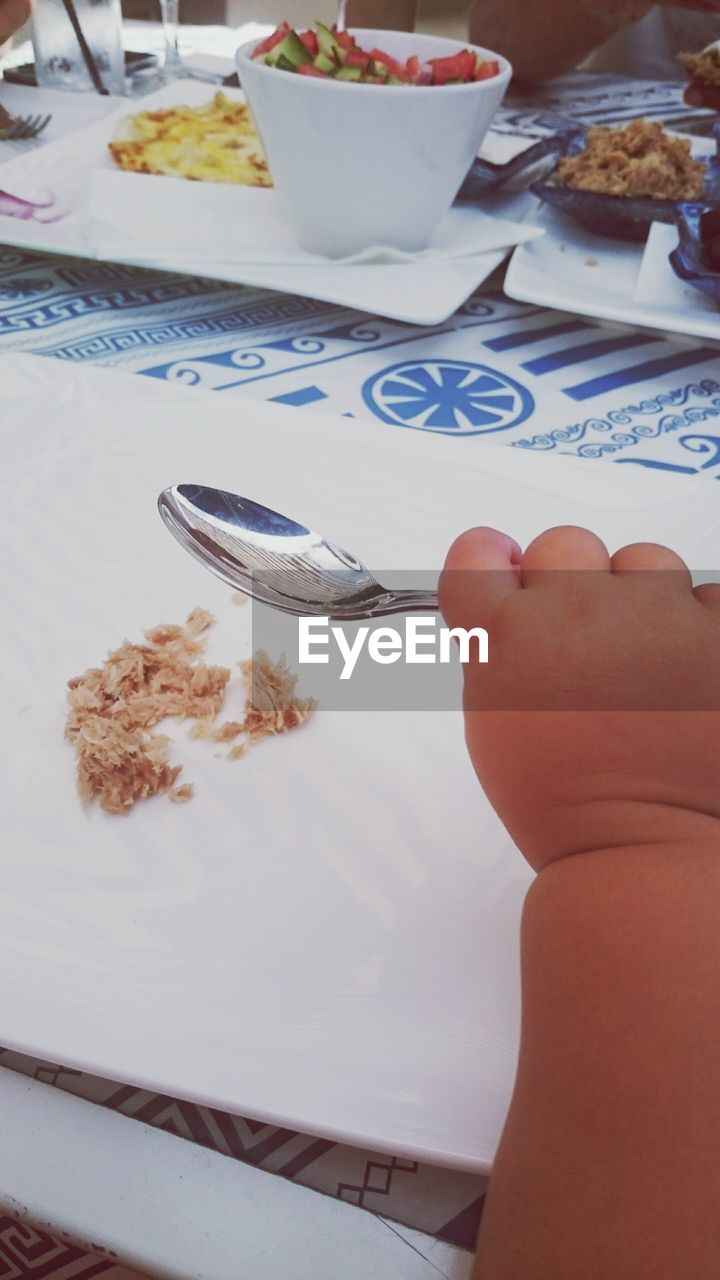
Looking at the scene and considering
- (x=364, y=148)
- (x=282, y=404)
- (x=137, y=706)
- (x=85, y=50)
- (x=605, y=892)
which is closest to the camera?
(x=605, y=892)

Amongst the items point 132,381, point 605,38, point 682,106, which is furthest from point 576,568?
point 605,38

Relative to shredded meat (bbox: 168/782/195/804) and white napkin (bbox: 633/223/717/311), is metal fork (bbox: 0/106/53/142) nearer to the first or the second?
white napkin (bbox: 633/223/717/311)

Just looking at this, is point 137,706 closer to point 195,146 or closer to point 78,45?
point 195,146

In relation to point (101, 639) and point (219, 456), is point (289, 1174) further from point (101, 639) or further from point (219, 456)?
point (219, 456)

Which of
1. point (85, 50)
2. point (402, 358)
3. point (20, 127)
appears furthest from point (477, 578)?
point (85, 50)

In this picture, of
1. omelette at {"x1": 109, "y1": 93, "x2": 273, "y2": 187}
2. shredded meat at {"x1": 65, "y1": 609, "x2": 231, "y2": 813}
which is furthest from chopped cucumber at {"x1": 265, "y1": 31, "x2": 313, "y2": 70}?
shredded meat at {"x1": 65, "y1": 609, "x2": 231, "y2": 813}

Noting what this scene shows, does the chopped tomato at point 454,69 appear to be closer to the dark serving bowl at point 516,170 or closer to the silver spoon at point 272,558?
the dark serving bowl at point 516,170
